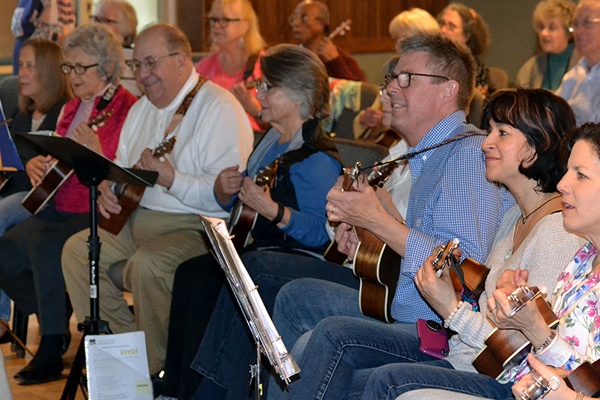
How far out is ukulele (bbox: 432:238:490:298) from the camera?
2498 mm

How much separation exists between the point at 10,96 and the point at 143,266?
82.0 inches

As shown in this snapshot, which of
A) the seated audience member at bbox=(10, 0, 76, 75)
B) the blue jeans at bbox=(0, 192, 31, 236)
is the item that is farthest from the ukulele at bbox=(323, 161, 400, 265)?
the seated audience member at bbox=(10, 0, 76, 75)

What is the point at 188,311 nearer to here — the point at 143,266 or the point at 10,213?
the point at 143,266

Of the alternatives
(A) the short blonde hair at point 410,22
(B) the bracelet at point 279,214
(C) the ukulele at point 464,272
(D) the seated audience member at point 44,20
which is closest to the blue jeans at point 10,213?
(B) the bracelet at point 279,214

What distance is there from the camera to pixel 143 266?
12.2ft

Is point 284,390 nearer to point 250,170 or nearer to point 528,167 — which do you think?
point 528,167

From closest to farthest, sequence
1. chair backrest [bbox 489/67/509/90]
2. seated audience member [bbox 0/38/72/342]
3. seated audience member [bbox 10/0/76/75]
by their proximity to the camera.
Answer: seated audience member [bbox 0/38/72/342] → chair backrest [bbox 489/67/509/90] → seated audience member [bbox 10/0/76/75]

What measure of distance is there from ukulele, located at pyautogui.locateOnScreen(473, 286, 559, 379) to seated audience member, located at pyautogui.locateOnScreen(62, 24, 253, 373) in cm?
170

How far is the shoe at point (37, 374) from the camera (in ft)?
13.2

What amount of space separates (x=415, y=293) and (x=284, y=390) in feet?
1.57

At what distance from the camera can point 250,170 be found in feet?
12.7

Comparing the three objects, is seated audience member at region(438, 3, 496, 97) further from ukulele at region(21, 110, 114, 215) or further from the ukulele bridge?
the ukulele bridge

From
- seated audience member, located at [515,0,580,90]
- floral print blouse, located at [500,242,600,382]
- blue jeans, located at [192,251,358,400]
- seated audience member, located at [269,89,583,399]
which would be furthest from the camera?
seated audience member, located at [515,0,580,90]

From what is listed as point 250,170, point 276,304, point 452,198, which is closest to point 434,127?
point 452,198
